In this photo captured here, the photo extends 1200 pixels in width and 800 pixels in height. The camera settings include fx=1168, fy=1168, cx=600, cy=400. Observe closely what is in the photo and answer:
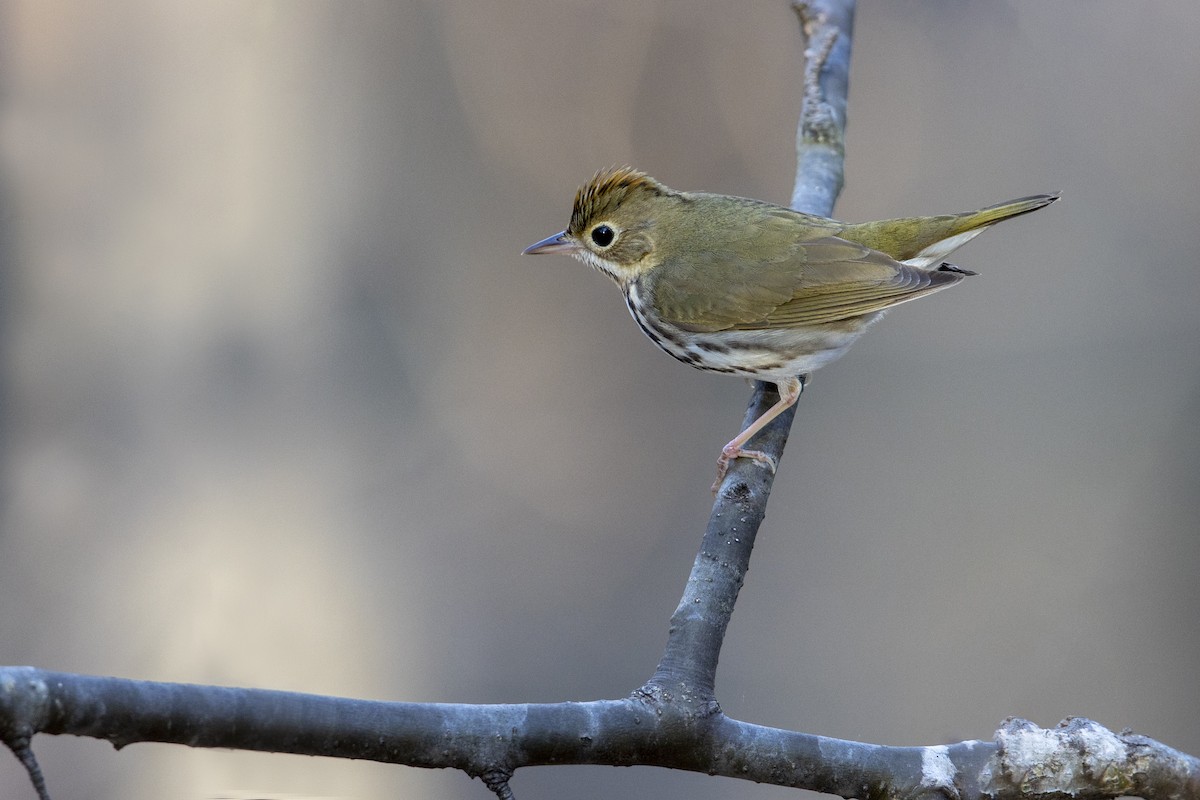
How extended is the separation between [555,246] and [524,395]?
1803mm


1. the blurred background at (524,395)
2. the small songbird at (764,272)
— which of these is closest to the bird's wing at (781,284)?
the small songbird at (764,272)

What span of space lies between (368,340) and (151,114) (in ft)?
5.16

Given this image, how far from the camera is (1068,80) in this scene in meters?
6.65

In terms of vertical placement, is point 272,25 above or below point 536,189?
above

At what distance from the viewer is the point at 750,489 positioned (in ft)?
11.1

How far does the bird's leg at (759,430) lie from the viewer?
3.62m

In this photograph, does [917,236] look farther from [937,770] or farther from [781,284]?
[937,770]

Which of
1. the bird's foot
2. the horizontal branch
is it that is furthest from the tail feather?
the horizontal branch

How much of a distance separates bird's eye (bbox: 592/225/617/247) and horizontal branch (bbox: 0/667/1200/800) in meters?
2.46

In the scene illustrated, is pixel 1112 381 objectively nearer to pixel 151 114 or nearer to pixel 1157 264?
pixel 1157 264

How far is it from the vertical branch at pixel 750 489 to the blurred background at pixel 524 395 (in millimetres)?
1625

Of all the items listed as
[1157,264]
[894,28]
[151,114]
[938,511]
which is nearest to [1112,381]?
[1157,264]

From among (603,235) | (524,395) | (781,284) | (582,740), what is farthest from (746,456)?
(524,395)

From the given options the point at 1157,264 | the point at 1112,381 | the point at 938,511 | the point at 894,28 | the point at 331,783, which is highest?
the point at 894,28
